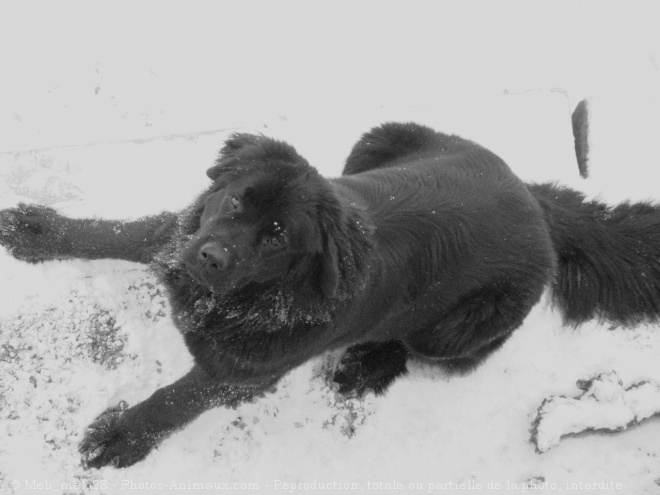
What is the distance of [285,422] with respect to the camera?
3.62 metres

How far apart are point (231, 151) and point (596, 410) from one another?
9.41 ft

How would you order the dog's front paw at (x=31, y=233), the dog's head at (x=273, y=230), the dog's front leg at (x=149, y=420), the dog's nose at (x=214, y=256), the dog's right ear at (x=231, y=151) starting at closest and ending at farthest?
the dog's nose at (x=214, y=256) → the dog's head at (x=273, y=230) → the dog's right ear at (x=231, y=151) → the dog's front leg at (x=149, y=420) → the dog's front paw at (x=31, y=233)

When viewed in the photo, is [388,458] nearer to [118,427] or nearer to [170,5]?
[118,427]

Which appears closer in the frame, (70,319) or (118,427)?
(118,427)

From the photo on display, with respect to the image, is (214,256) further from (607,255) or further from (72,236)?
(607,255)

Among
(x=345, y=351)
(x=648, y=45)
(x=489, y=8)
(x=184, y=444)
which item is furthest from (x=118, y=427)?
(x=648, y=45)

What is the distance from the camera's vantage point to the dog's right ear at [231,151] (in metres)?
2.65

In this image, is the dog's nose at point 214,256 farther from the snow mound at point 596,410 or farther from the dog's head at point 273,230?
the snow mound at point 596,410

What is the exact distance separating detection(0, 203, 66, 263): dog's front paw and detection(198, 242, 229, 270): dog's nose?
1.79 m

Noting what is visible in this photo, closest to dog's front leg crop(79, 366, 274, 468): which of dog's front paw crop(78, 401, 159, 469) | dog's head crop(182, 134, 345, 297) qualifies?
dog's front paw crop(78, 401, 159, 469)

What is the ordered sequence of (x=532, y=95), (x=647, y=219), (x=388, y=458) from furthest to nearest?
(x=532, y=95), (x=388, y=458), (x=647, y=219)

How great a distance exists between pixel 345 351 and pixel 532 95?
2.92 m

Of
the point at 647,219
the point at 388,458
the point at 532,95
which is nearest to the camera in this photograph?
the point at 647,219

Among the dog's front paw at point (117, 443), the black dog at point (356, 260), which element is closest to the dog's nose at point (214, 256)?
the black dog at point (356, 260)
